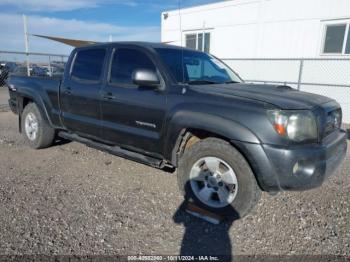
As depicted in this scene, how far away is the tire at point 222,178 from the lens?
9.31 feet

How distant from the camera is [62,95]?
15.1 ft

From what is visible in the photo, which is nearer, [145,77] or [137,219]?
[137,219]

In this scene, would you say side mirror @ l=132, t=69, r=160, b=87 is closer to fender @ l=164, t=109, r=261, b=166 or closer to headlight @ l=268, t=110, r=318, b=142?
fender @ l=164, t=109, r=261, b=166

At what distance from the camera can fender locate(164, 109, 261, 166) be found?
2717 mm

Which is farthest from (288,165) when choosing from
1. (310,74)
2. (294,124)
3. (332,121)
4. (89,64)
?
(310,74)

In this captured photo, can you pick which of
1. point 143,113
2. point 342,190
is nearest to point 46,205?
point 143,113

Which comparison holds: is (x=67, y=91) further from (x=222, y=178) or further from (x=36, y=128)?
(x=222, y=178)

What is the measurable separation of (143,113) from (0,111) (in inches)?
336

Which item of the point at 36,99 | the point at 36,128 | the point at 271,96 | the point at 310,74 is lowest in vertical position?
the point at 36,128

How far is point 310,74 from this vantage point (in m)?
9.47

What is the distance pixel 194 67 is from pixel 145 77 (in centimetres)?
A: 97

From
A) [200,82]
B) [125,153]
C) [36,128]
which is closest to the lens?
[200,82]

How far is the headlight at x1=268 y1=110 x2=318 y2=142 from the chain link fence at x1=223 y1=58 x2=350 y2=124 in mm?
6447

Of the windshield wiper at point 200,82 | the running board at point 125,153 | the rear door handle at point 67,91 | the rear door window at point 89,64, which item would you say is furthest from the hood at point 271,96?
the rear door handle at point 67,91
